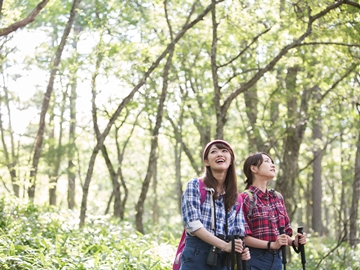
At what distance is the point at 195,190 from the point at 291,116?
34.0ft

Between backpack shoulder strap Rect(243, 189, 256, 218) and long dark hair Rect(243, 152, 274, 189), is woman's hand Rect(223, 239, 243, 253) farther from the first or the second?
long dark hair Rect(243, 152, 274, 189)

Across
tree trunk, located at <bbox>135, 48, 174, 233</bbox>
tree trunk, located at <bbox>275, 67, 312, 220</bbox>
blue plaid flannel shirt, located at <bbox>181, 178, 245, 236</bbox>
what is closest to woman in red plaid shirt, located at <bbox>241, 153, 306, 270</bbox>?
blue plaid flannel shirt, located at <bbox>181, 178, 245, 236</bbox>

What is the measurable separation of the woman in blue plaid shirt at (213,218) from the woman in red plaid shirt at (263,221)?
56 cm

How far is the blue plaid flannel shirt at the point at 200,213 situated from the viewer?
4.00 m

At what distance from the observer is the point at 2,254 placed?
6.20 m

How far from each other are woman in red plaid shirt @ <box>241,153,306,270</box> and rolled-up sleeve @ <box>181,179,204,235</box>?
2.87 feet

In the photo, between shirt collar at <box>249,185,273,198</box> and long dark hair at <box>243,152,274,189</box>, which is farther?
long dark hair at <box>243,152,274,189</box>

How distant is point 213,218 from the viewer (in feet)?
13.5

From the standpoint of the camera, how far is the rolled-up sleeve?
3.98 meters

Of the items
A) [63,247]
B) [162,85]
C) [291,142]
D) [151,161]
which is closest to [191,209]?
[63,247]

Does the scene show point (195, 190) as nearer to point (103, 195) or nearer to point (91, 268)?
point (91, 268)

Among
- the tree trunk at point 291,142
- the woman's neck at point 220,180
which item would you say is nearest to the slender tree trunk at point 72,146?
the tree trunk at point 291,142

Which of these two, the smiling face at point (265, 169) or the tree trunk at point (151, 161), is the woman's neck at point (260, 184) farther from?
the tree trunk at point (151, 161)

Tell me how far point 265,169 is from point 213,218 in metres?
1.15
